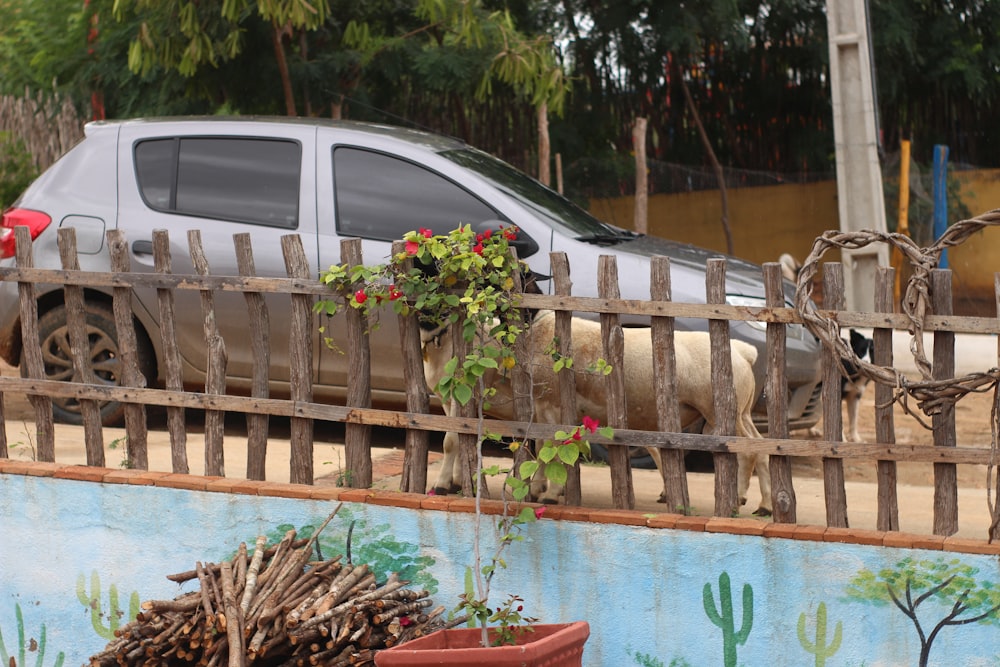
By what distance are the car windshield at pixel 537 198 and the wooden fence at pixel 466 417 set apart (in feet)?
6.21

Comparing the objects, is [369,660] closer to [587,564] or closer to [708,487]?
[587,564]

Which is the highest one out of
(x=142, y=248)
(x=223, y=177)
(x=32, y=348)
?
(x=223, y=177)

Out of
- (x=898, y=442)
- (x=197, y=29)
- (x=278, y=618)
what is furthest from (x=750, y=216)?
(x=278, y=618)

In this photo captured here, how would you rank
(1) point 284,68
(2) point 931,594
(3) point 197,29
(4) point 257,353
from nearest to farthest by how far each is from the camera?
(2) point 931,594 < (4) point 257,353 < (3) point 197,29 < (1) point 284,68

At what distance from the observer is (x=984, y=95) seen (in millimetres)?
14766

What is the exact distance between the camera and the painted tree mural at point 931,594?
431cm

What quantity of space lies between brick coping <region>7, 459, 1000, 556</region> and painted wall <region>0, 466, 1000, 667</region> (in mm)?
14

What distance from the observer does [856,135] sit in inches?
471

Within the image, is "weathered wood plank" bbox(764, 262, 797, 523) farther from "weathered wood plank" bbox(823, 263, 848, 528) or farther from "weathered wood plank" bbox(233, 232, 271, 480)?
Answer: "weathered wood plank" bbox(233, 232, 271, 480)

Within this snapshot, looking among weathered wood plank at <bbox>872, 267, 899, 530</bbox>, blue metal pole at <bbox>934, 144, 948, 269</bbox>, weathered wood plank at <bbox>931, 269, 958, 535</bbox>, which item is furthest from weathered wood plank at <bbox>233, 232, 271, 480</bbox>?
blue metal pole at <bbox>934, 144, 948, 269</bbox>

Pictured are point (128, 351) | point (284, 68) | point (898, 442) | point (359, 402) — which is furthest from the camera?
point (284, 68)

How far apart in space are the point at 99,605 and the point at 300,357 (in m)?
1.53

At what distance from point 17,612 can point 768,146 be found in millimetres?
12849

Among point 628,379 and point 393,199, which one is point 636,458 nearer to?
point 628,379
